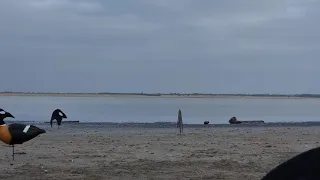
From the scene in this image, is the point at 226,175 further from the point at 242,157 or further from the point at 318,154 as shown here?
the point at 318,154

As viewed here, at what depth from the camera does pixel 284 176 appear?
104 inches

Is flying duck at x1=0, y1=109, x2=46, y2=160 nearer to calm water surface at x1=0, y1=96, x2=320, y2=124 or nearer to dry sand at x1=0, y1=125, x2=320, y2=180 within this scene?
dry sand at x1=0, y1=125, x2=320, y2=180

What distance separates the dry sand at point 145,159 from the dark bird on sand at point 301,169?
31.2 feet

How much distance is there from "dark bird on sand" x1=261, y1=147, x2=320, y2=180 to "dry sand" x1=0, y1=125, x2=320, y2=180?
9523mm

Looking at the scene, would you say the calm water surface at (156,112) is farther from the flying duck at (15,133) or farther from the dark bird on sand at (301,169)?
the dark bird on sand at (301,169)

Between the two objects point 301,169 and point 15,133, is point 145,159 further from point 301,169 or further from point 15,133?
point 301,169

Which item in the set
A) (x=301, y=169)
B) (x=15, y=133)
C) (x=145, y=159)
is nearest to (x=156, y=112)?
(x=15, y=133)

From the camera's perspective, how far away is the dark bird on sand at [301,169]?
261 centimetres

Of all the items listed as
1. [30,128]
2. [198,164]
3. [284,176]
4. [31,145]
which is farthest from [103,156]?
[284,176]

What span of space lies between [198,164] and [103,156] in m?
3.20

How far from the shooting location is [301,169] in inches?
104

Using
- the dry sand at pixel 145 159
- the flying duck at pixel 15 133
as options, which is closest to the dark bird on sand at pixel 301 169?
the dry sand at pixel 145 159

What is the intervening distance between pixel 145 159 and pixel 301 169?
514 inches

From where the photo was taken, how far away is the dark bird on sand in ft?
8.55
